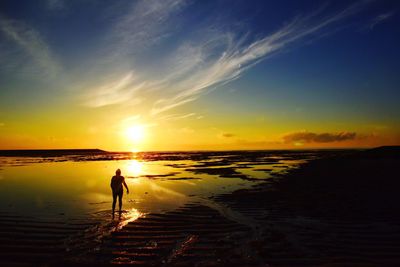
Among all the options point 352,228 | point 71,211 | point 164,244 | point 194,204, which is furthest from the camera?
point 194,204

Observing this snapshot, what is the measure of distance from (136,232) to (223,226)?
150 inches

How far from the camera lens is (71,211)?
56.9ft

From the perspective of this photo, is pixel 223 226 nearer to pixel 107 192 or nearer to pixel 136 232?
pixel 136 232

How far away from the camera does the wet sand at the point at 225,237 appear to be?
31.6ft

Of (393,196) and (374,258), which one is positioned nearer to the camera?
(374,258)

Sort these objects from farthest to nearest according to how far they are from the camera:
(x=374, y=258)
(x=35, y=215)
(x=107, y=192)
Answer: (x=107, y=192) → (x=35, y=215) → (x=374, y=258)

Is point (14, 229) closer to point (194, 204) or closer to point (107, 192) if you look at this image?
point (194, 204)

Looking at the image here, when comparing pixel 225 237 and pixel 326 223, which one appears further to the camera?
pixel 326 223

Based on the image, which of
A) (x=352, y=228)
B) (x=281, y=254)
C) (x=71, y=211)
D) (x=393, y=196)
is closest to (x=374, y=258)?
(x=281, y=254)

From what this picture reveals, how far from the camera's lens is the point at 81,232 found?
13.1m

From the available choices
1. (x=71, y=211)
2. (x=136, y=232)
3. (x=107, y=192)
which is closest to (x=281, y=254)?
(x=136, y=232)

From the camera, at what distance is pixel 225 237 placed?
1215cm

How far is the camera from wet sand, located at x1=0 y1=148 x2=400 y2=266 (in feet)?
31.6

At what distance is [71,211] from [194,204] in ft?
23.4
